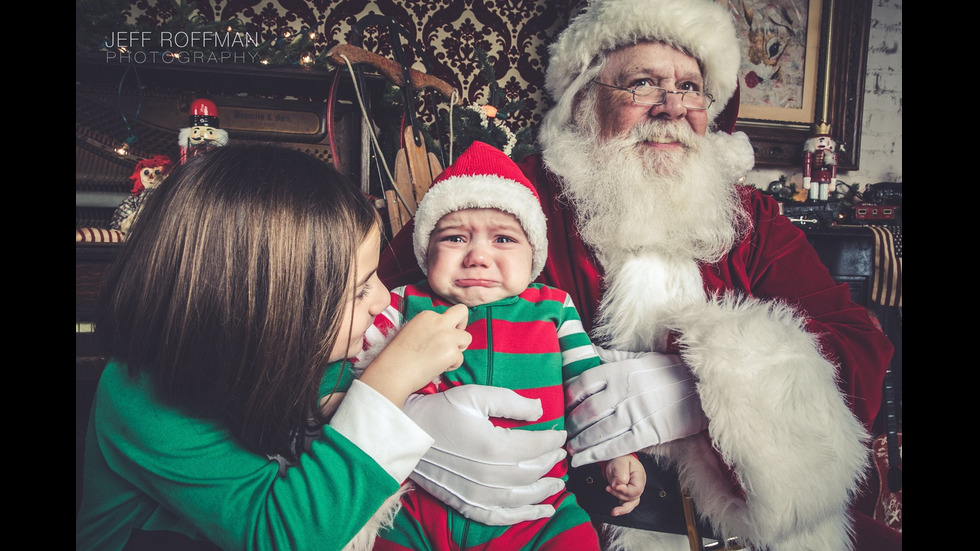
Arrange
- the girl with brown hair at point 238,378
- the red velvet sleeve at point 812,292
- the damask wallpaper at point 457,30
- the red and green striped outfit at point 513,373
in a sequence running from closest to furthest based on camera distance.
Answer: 1. the girl with brown hair at point 238,378
2. the red and green striped outfit at point 513,373
3. the red velvet sleeve at point 812,292
4. the damask wallpaper at point 457,30

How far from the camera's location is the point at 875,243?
2555 mm

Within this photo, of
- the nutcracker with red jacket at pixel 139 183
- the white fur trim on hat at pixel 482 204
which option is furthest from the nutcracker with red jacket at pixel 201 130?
the white fur trim on hat at pixel 482 204

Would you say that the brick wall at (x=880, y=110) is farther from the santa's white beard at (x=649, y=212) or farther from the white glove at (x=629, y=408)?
the white glove at (x=629, y=408)

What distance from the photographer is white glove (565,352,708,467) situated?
43.5 inches

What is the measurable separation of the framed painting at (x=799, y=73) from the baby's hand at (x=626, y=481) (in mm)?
2622

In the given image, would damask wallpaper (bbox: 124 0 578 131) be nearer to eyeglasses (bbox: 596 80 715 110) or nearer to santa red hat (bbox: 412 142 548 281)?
eyeglasses (bbox: 596 80 715 110)

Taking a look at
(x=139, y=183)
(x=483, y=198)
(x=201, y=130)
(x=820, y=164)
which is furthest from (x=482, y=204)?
(x=820, y=164)

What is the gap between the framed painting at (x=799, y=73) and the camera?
2988 mm

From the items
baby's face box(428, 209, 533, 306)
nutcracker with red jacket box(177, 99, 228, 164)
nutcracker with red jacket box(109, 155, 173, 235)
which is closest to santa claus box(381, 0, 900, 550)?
baby's face box(428, 209, 533, 306)

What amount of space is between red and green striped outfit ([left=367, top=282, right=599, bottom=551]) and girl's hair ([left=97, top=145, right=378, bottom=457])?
0.27 m

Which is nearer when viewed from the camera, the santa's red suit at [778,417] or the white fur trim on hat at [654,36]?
the santa's red suit at [778,417]
